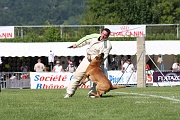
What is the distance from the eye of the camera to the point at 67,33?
1747 inches

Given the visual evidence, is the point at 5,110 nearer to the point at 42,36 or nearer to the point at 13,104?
the point at 13,104

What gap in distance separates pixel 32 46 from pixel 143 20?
47.7 m

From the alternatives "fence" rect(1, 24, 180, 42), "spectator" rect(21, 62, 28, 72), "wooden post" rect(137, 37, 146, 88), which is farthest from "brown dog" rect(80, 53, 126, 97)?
"fence" rect(1, 24, 180, 42)

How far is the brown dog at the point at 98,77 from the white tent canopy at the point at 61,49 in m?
21.9

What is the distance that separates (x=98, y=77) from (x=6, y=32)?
29156 millimetres

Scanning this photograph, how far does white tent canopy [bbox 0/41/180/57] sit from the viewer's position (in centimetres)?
3653

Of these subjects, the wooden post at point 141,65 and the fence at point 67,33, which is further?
the fence at point 67,33

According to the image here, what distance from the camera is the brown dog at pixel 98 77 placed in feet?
46.4

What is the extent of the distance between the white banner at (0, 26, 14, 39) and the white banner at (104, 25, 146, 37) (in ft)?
21.8

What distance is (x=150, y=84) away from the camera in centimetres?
3123

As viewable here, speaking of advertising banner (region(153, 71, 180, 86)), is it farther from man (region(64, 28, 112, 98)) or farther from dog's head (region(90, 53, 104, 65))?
dog's head (region(90, 53, 104, 65))

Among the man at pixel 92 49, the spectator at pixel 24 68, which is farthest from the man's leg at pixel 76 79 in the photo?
the spectator at pixel 24 68

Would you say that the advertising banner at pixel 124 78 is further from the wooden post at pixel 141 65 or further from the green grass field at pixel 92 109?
the green grass field at pixel 92 109

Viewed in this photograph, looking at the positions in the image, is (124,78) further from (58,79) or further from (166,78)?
(58,79)
